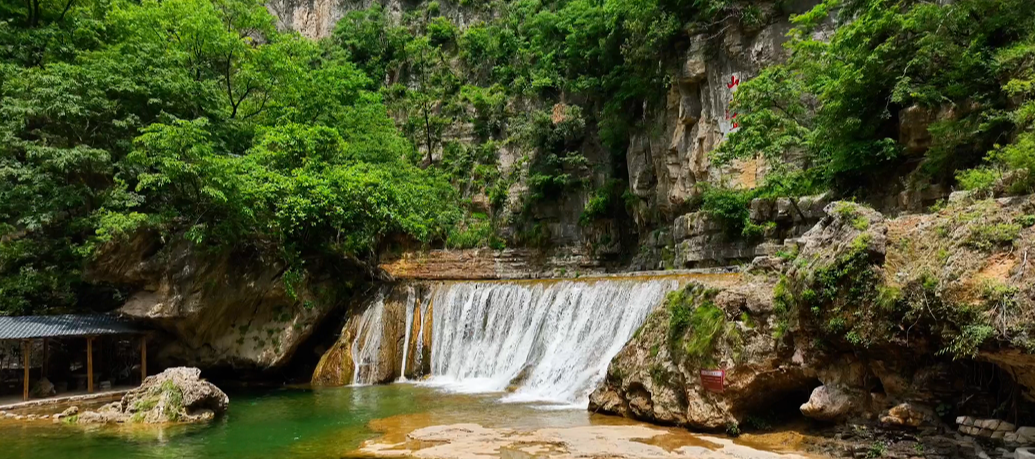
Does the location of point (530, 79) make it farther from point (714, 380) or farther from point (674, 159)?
point (714, 380)

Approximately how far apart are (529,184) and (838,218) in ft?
58.6

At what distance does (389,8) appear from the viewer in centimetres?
3641

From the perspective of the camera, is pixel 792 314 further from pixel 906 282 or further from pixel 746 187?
pixel 746 187

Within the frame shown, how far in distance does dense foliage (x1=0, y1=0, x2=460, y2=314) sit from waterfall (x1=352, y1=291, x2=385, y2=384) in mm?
1965

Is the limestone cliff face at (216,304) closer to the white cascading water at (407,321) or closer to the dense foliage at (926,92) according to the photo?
the white cascading water at (407,321)

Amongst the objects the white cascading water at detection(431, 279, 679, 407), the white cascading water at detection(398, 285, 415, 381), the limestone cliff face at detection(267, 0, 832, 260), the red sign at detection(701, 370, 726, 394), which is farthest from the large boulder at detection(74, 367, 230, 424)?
the limestone cliff face at detection(267, 0, 832, 260)

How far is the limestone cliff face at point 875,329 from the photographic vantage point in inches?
224

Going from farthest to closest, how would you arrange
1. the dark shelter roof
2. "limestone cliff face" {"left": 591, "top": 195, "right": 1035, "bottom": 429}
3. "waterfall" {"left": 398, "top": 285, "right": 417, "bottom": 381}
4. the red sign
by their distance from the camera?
"waterfall" {"left": 398, "top": 285, "right": 417, "bottom": 381} < the dark shelter roof < the red sign < "limestone cliff face" {"left": 591, "top": 195, "right": 1035, "bottom": 429}

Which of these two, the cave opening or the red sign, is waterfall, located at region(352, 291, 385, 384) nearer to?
the red sign

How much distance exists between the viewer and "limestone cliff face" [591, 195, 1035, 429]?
570 cm

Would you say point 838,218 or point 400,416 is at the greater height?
point 838,218

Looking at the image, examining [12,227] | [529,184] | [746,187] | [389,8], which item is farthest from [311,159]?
[389,8]

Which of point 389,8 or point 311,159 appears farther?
point 389,8

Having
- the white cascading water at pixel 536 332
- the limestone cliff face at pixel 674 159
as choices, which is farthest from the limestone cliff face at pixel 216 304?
the limestone cliff face at pixel 674 159
